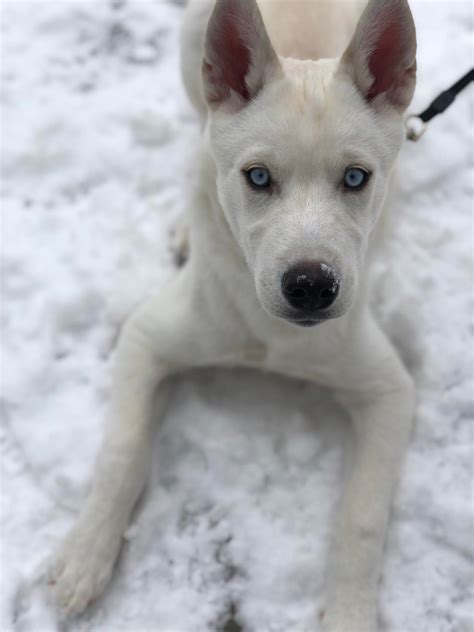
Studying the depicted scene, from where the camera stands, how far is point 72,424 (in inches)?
132

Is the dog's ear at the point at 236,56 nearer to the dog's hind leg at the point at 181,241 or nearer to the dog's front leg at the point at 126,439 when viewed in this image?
the dog's front leg at the point at 126,439

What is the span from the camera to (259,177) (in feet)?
8.11

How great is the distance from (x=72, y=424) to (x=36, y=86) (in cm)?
210

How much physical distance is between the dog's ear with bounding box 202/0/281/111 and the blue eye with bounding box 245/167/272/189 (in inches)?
10.3

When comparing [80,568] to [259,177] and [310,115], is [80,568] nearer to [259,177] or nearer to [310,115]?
[259,177]

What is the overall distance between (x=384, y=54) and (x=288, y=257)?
76 centimetres

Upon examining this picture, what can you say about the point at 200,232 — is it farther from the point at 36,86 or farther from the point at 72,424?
the point at 36,86

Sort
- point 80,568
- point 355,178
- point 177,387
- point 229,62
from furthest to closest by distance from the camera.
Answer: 1. point 177,387
2. point 80,568
3. point 229,62
4. point 355,178

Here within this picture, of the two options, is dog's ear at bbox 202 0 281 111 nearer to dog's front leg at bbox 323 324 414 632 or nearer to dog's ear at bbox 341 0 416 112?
dog's ear at bbox 341 0 416 112

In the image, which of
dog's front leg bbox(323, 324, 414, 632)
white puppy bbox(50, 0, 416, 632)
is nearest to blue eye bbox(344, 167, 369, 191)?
white puppy bbox(50, 0, 416, 632)

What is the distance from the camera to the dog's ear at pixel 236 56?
2416 mm

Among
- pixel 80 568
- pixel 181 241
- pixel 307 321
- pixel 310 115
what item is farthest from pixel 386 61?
pixel 80 568

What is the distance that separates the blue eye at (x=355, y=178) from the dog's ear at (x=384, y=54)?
0.89ft

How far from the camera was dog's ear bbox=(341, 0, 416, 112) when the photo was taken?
2402mm
